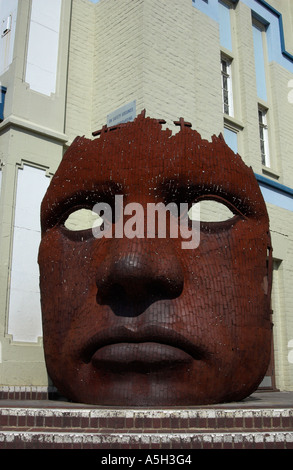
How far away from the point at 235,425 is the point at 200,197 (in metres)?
1.53

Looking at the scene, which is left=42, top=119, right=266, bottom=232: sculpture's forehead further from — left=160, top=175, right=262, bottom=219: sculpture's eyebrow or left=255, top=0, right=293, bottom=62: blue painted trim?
left=255, top=0, right=293, bottom=62: blue painted trim

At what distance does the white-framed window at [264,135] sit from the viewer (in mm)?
9906

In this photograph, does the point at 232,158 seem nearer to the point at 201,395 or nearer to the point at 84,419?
the point at 201,395

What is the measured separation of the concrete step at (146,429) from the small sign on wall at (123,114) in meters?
5.12

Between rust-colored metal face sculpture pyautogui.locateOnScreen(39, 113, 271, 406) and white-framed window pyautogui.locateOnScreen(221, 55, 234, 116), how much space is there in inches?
240

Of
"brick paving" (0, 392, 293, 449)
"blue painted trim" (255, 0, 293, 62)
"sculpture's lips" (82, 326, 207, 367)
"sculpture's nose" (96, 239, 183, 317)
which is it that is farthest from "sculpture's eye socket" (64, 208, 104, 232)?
"blue painted trim" (255, 0, 293, 62)

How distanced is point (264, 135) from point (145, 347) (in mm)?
8032

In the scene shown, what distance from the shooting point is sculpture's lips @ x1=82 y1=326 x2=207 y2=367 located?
2.96m

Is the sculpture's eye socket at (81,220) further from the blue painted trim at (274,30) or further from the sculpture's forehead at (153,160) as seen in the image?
the blue painted trim at (274,30)

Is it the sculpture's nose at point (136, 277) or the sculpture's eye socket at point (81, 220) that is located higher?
the sculpture's eye socket at point (81, 220)

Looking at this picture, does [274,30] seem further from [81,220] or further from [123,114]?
[81,220]

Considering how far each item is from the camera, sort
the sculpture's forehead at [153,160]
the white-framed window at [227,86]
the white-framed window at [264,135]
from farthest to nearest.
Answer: the white-framed window at [264,135]
the white-framed window at [227,86]
the sculpture's forehead at [153,160]

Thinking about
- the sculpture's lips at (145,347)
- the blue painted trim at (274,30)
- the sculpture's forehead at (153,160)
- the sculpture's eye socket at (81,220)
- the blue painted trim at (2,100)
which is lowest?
the sculpture's lips at (145,347)

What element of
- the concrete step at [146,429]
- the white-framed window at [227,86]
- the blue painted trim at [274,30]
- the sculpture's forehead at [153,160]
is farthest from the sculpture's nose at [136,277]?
the blue painted trim at [274,30]
